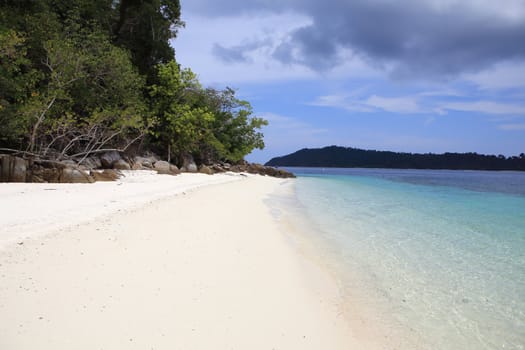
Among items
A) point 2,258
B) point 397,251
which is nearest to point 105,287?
point 2,258

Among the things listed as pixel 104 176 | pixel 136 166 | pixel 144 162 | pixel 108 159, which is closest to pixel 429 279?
pixel 104 176

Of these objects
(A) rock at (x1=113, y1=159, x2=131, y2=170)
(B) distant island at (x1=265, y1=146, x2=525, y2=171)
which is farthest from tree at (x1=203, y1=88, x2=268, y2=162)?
(B) distant island at (x1=265, y1=146, x2=525, y2=171)

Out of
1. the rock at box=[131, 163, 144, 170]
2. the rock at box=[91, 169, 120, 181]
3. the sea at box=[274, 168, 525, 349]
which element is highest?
the rock at box=[131, 163, 144, 170]

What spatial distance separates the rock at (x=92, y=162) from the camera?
1538cm

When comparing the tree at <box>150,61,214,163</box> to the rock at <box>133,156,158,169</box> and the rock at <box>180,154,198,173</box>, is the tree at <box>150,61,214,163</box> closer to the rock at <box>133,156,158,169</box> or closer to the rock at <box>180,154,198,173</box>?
the rock at <box>180,154,198,173</box>

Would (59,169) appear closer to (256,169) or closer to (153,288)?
(153,288)

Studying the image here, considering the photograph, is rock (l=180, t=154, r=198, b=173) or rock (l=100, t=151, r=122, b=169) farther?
rock (l=180, t=154, r=198, b=173)

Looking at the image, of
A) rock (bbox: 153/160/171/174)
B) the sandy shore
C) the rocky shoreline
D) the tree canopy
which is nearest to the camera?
the sandy shore

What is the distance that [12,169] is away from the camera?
9.72m

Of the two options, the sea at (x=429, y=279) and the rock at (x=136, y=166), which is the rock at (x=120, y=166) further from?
the sea at (x=429, y=279)

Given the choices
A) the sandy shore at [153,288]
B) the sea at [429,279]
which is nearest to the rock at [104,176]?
the sandy shore at [153,288]

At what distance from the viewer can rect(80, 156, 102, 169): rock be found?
1538 cm

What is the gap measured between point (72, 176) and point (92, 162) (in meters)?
6.09

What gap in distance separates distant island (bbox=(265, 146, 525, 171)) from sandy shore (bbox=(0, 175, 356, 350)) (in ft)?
448
